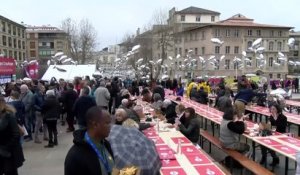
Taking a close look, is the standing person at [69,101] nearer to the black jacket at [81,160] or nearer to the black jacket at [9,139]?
the black jacket at [9,139]

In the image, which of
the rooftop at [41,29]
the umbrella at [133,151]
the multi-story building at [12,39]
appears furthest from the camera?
the rooftop at [41,29]

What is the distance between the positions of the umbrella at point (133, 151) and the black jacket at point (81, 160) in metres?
1.07

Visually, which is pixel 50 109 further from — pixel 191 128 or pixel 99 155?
pixel 99 155

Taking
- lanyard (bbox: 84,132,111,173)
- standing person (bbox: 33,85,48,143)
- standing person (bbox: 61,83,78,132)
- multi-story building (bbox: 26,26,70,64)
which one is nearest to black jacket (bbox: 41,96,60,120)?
standing person (bbox: 33,85,48,143)

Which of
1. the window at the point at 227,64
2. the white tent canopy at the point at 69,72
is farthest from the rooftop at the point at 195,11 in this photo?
the white tent canopy at the point at 69,72

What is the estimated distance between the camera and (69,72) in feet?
72.9

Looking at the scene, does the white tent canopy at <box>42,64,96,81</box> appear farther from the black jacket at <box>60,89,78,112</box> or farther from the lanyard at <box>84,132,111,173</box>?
the lanyard at <box>84,132,111,173</box>

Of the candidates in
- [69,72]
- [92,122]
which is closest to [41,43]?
[69,72]

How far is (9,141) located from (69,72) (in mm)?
17405

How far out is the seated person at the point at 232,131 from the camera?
6.88 meters

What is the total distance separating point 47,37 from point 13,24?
22890mm

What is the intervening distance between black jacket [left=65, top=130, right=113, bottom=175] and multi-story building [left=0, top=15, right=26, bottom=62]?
59823 millimetres

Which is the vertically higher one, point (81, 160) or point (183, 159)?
point (81, 160)

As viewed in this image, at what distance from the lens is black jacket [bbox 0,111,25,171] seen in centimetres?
509
